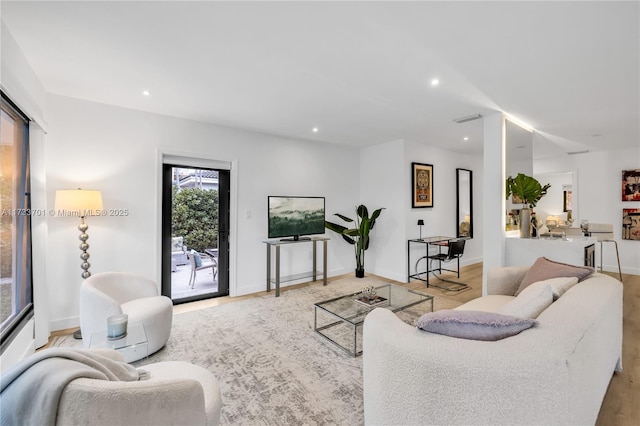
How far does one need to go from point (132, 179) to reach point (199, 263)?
138cm

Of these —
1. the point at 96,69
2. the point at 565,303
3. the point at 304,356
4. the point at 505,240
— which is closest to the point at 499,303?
the point at 565,303

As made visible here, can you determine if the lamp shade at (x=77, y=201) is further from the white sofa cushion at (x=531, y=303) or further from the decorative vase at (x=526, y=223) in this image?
the decorative vase at (x=526, y=223)

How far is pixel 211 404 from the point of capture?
4.53 ft

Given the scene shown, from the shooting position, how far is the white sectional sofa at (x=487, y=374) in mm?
1050

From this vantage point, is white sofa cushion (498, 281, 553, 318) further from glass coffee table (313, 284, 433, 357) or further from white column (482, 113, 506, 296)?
white column (482, 113, 506, 296)

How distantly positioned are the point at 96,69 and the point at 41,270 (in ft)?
6.35

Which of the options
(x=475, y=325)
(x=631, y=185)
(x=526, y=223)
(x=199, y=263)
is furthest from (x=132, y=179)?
(x=631, y=185)

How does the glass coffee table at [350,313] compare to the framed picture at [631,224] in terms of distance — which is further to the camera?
the framed picture at [631,224]

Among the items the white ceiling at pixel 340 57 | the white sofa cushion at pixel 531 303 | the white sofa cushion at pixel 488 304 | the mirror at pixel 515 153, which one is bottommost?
the white sofa cushion at pixel 488 304

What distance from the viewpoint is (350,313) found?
2740 mm

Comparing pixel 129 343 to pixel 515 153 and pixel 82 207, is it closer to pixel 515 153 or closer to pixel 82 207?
pixel 82 207

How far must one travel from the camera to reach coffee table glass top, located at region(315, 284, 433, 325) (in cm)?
269

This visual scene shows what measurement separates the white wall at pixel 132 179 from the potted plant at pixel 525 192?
123 inches

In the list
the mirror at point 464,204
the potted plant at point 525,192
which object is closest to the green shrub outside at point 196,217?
the potted plant at point 525,192
